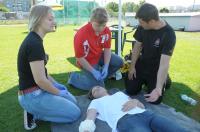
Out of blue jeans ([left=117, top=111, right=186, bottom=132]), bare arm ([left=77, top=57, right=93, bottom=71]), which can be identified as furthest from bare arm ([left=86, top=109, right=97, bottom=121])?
bare arm ([left=77, top=57, right=93, bottom=71])

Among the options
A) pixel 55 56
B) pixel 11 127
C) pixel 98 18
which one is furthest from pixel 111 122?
pixel 55 56

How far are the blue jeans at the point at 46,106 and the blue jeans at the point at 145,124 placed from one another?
0.66 metres

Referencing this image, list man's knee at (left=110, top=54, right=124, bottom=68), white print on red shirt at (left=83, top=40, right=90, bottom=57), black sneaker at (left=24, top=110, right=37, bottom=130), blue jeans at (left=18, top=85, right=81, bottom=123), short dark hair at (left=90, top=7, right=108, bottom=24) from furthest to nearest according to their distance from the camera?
man's knee at (left=110, top=54, right=124, bottom=68) → white print on red shirt at (left=83, top=40, right=90, bottom=57) → short dark hair at (left=90, top=7, right=108, bottom=24) → black sneaker at (left=24, top=110, right=37, bottom=130) → blue jeans at (left=18, top=85, right=81, bottom=123)

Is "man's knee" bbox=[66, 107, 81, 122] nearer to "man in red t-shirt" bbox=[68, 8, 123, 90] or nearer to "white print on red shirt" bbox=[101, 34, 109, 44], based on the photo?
"man in red t-shirt" bbox=[68, 8, 123, 90]

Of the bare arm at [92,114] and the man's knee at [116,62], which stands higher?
the man's knee at [116,62]

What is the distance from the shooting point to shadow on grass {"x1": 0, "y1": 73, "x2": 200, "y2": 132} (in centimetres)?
305

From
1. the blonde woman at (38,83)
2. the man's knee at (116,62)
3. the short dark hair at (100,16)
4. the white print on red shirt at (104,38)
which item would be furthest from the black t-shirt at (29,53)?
the man's knee at (116,62)

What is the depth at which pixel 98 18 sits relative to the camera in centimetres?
348

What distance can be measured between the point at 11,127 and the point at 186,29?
17308 millimetres

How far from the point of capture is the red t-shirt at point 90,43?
372cm

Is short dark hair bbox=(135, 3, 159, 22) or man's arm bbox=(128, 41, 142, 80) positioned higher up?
short dark hair bbox=(135, 3, 159, 22)

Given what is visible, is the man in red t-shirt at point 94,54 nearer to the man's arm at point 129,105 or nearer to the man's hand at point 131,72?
the man's hand at point 131,72

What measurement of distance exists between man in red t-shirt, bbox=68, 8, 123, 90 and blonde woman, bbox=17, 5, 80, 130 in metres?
0.84

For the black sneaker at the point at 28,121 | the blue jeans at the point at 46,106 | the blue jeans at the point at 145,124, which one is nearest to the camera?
the blue jeans at the point at 145,124
